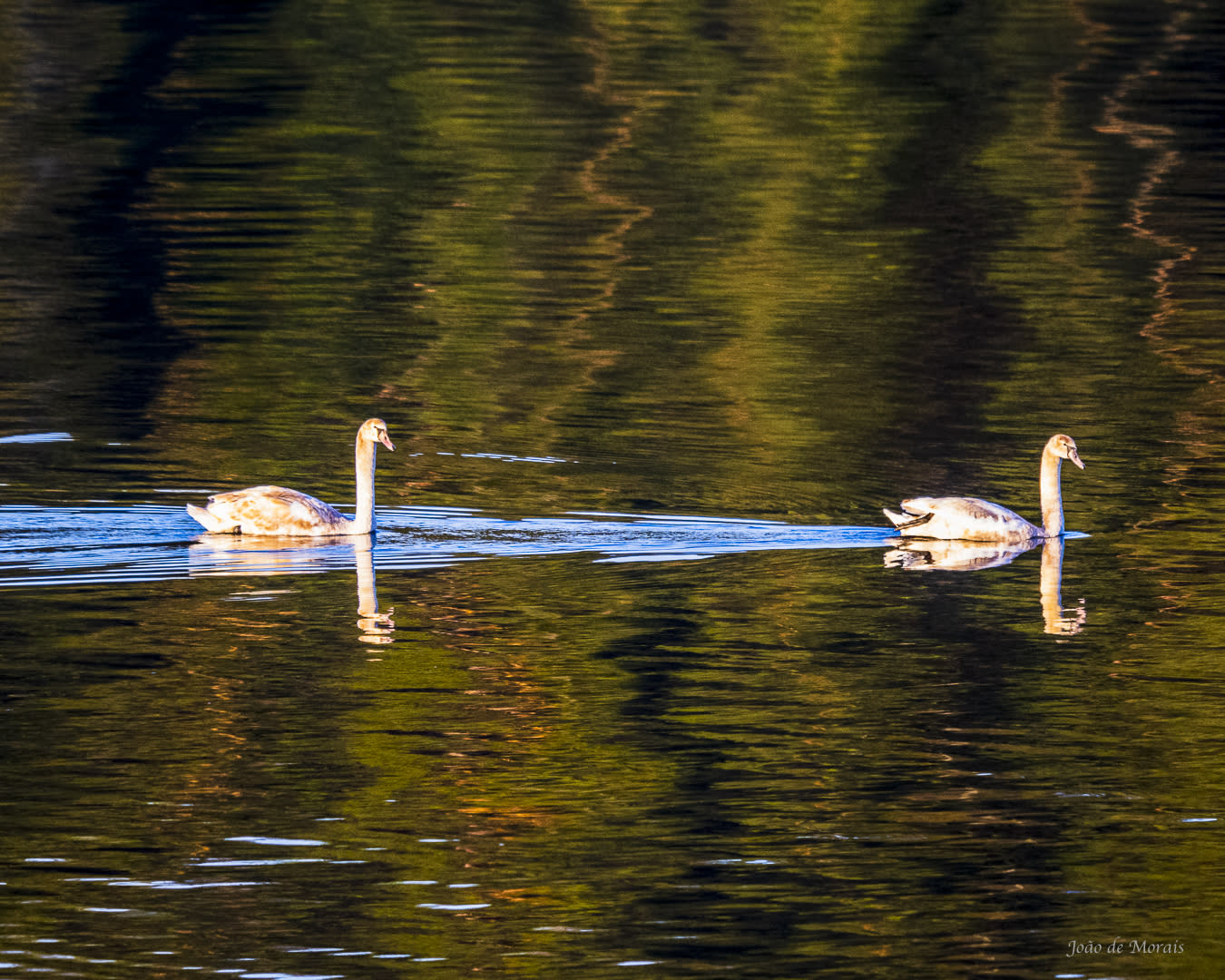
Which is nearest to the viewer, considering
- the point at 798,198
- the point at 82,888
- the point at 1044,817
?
the point at 82,888

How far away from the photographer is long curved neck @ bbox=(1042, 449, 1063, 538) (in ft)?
66.6

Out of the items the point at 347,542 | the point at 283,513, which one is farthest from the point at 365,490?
the point at 283,513

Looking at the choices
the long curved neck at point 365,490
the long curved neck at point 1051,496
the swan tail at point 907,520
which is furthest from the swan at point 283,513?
the long curved neck at point 1051,496

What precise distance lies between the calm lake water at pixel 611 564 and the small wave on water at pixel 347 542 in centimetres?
6

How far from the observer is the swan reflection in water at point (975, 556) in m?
19.0

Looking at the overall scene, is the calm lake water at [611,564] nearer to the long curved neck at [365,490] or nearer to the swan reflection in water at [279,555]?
the swan reflection in water at [279,555]

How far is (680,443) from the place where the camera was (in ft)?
77.4

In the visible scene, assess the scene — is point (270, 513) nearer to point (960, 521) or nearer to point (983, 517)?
point (960, 521)

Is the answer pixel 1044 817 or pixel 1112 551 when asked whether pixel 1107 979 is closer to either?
pixel 1044 817

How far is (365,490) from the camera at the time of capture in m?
19.8

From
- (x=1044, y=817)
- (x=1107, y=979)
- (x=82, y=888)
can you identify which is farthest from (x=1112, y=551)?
(x=82, y=888)

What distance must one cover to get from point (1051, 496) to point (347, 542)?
18.3ft

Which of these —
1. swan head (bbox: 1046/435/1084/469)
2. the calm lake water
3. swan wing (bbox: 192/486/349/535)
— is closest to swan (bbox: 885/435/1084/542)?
swan head (bbox: 1046/435/1084/469)

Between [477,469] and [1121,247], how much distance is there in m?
17.3
